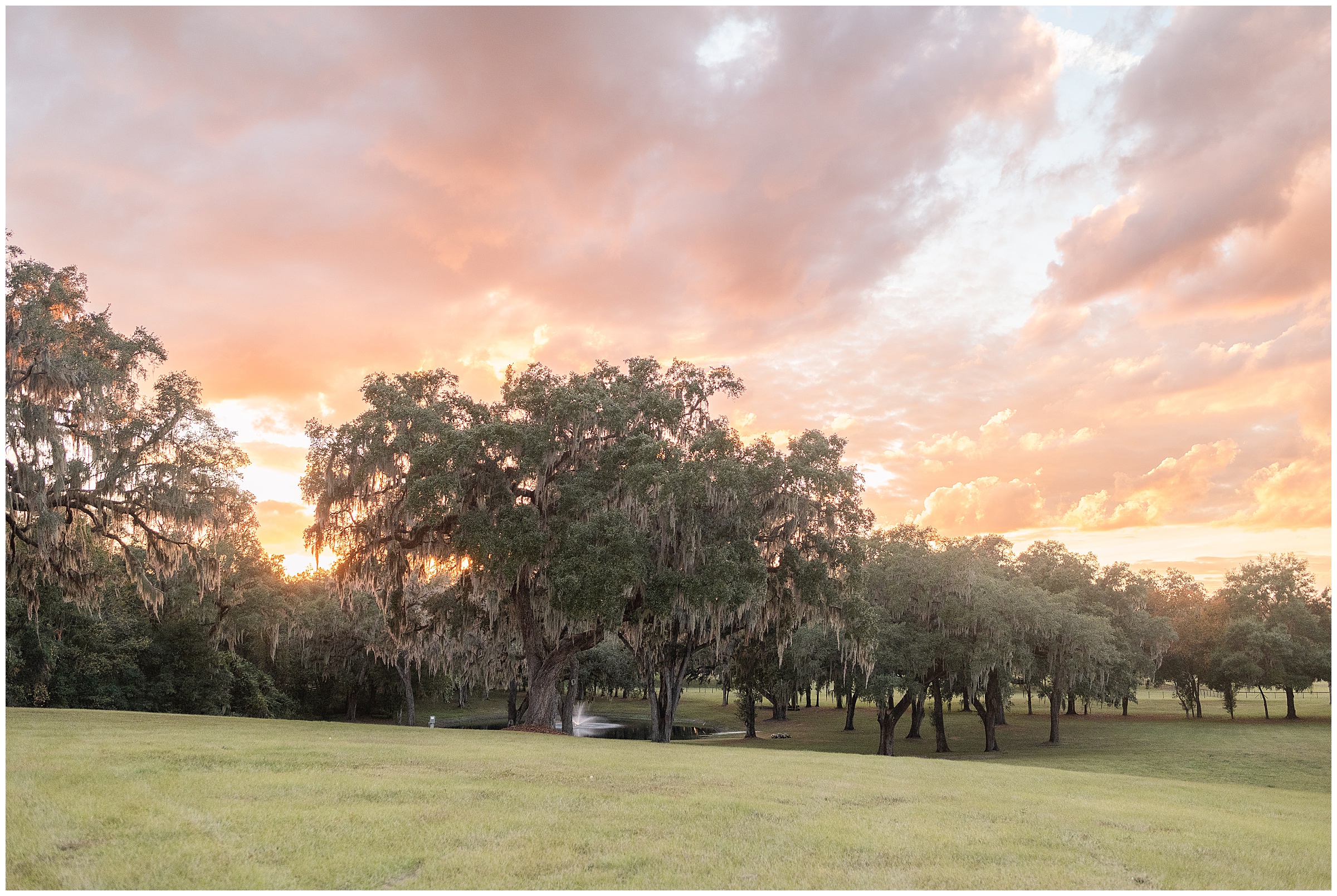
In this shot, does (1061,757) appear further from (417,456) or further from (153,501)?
(153,501)

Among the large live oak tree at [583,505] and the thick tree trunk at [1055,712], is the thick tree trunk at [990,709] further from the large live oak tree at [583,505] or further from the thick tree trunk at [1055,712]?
the large live oak tree at [583,505]

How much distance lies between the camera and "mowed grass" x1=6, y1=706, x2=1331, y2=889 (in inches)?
269

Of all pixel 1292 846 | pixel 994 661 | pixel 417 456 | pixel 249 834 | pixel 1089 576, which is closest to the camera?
pixel 249 834

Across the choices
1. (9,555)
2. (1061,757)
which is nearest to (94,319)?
(9,555)

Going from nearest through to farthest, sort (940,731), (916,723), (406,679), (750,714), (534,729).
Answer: (534,729), (940,731), (916,723), (406,679), (750,714)

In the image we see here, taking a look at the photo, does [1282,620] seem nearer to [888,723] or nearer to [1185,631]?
[1185,631]

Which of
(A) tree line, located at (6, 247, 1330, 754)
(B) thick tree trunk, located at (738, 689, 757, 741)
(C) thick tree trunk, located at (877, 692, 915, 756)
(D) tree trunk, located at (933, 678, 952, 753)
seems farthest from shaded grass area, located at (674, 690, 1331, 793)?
(A) tree line, located at (6, 247, 1330, 754)

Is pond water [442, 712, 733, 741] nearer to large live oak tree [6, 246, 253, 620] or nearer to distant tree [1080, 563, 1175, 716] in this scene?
distant tree [1080, 563, 1175, 716]

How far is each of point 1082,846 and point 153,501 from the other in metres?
21.3

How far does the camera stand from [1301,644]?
50438mm

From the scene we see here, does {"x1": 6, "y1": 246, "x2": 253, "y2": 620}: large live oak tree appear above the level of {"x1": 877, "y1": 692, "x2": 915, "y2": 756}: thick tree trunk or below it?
above

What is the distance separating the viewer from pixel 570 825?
8500 millimetres

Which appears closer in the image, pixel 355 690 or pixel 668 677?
pixel 668 677

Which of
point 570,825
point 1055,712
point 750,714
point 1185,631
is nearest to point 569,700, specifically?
point 750,714
